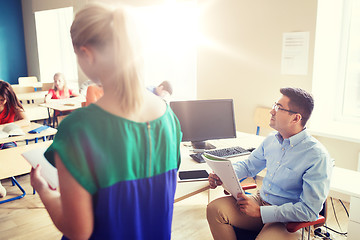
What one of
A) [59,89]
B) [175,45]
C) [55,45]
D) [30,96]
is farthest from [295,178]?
[55,45]

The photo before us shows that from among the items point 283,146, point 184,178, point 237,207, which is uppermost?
point 283,146

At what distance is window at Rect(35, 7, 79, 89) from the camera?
845 centimetres

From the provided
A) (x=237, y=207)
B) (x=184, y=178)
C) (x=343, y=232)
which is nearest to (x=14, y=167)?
(x=184, y=178)

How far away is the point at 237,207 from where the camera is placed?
6.85 ft

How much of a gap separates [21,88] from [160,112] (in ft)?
22.0

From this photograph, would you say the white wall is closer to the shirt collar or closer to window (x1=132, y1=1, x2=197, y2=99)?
window (x1=132, y1=1, x2=197, y2=99)

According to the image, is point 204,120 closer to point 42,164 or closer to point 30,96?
point 42,164

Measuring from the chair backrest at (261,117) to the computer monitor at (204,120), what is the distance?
4.30ft

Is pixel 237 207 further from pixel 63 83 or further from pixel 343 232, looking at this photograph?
pixel 63 83

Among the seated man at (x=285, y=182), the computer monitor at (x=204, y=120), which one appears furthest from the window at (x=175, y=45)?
the seated man at (x=285, y=182)

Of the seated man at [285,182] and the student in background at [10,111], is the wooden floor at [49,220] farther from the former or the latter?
the student in background at [10,111]

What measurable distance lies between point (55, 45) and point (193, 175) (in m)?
7.93

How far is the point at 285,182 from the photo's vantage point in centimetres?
189

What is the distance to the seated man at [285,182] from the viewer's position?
1749 mm
